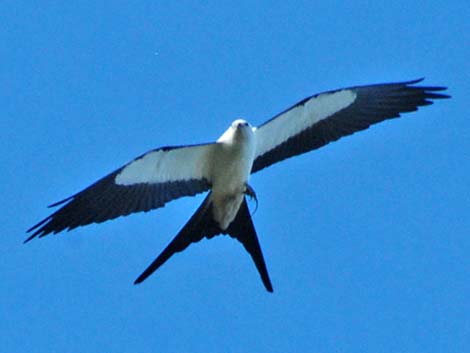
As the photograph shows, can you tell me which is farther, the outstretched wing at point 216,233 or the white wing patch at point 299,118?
the white wing patch at point 299,118

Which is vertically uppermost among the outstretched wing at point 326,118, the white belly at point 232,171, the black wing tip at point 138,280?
the outstretched wing at point 326,118

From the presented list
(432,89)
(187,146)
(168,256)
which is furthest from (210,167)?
(432,89)

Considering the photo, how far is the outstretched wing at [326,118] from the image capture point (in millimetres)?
10602

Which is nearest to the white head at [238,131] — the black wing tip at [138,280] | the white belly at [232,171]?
the white belly at [232,171]

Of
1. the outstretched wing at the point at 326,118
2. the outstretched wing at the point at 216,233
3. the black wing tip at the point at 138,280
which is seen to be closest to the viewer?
the black wing tip at the point at 138,280

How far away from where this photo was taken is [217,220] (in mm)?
10180

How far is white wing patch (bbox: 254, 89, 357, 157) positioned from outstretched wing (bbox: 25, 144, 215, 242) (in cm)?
63

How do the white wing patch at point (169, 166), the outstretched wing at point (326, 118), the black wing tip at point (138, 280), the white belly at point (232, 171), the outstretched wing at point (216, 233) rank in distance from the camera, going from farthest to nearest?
the outstretched wing at point (326, 118) < the white wing patch at point (169, 166) < the white belly at point (232, 171) < the outstretched wing at point (216, 233) < the black wing tip at point (138, 280)

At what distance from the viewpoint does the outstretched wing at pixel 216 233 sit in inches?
389

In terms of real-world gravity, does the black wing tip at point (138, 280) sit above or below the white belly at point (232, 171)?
below

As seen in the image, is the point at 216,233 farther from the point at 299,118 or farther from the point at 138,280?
the point at 299,118

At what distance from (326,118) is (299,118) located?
26 centimetres

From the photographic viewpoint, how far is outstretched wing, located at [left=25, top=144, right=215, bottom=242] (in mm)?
10227

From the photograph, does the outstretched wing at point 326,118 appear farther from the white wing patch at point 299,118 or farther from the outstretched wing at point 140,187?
the outstretched wing at point 140,187
